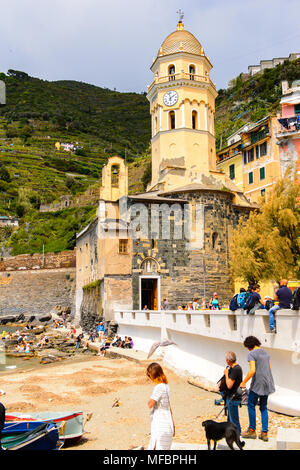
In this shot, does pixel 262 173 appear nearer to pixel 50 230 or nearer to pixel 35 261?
pixel 35 261

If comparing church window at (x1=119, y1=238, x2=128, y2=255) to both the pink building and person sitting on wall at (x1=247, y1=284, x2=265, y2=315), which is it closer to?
the pink building

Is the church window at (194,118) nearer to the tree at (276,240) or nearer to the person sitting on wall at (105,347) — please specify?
the tree at (276,240)

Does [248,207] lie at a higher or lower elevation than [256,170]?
lower

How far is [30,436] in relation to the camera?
7262mm

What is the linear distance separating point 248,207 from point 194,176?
4.08m

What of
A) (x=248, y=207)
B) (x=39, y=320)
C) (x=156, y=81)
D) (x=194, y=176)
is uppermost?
(x=156, y=81)

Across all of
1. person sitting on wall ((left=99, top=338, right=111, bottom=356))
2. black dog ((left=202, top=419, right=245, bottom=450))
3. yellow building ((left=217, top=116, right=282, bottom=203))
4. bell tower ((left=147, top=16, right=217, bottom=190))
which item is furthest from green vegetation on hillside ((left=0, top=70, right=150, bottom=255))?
black dog ((left=202, top=419, right=245, bottom=450))

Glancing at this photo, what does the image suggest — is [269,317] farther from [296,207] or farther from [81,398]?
[296,207]

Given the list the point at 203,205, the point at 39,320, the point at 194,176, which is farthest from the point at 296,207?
the point at 39,320

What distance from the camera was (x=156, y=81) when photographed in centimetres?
3014

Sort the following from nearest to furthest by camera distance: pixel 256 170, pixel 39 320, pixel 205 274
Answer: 1. pixel 205 274
2. pixel 256 170
3. pixel 39 320

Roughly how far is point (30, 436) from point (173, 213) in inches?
805

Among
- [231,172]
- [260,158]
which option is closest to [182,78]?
[260,158]
